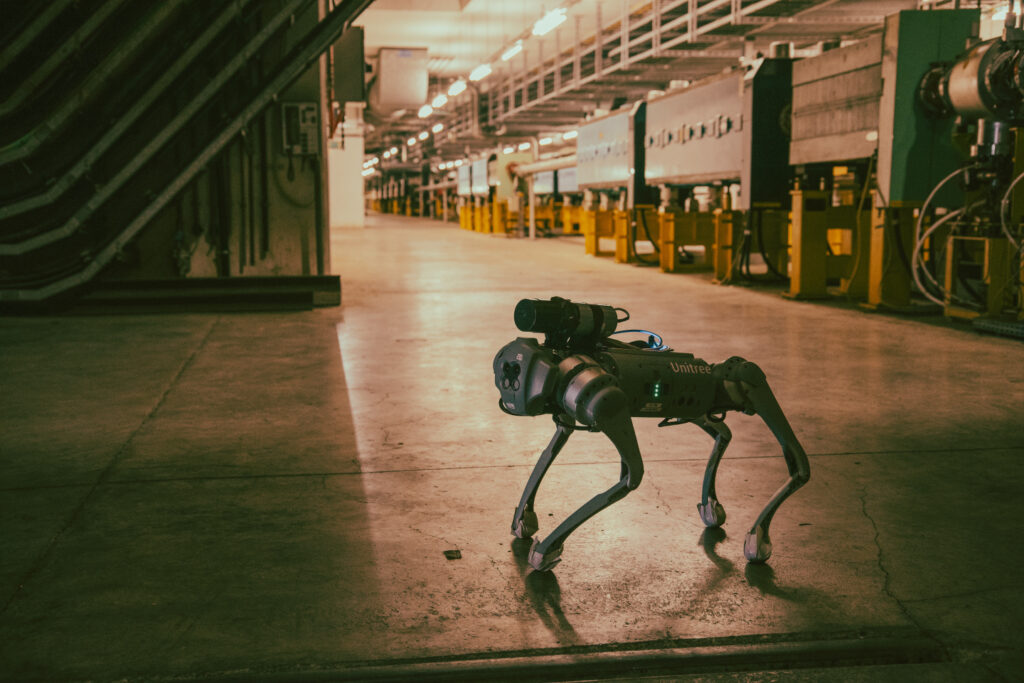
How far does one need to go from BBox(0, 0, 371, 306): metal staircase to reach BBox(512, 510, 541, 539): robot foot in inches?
202

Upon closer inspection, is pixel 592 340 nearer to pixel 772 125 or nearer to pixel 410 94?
pixel 772 125

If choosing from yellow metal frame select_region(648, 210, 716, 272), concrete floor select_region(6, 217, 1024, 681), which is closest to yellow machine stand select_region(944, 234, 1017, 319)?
concrete floor select_region(6, 217, 1024, 681)

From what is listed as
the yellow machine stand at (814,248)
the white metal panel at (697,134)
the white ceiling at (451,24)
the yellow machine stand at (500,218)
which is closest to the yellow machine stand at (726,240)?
the white metal panel at (697,134)

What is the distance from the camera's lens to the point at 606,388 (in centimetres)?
186

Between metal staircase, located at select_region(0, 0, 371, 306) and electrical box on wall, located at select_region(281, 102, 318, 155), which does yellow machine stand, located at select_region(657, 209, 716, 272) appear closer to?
electrical box on wall, located at select_region(281, 102, 318, 155)

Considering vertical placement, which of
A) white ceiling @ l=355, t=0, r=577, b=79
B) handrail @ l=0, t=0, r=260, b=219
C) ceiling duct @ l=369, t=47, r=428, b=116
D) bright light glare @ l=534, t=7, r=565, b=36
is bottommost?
handrail @ l=0, t=0, r=260, b=219

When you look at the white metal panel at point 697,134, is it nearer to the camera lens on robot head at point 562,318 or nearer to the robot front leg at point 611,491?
the camera lens on robot head at point 562,318

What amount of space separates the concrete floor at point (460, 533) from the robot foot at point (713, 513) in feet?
0.17

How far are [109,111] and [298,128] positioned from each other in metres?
1.38

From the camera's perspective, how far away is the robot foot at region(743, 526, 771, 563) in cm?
213

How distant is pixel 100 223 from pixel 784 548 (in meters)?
6.22

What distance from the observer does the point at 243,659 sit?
66.3 inches

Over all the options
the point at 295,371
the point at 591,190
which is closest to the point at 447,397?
the point at 295,371

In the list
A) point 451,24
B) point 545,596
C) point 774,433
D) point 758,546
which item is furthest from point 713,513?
point 451,24
